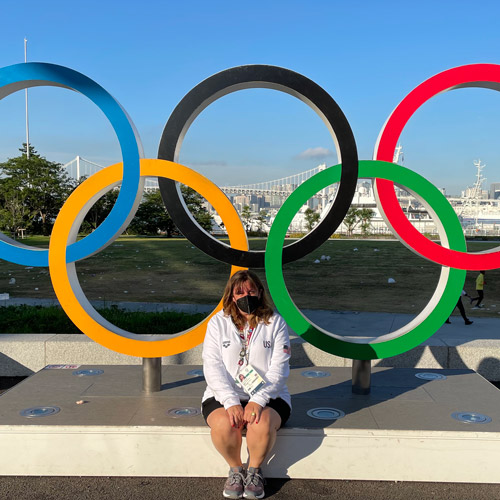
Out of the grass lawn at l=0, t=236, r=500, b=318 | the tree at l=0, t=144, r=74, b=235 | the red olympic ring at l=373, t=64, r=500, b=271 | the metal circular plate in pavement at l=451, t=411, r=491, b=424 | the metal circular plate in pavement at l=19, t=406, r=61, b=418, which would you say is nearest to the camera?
the metal circular plate in pavement at l=451, t=411, r=491, b=424

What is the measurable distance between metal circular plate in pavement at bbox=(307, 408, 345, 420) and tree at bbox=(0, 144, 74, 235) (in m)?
42.9

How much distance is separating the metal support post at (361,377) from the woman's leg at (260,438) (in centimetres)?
151

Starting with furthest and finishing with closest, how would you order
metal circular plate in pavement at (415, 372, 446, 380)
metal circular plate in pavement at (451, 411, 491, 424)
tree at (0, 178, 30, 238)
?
tree at (0, 178, 30, 238)
metal circular plate in pavement at (415, 372, 446, 380)
metal circular plate in pavement at (451, 411, 491, 424)

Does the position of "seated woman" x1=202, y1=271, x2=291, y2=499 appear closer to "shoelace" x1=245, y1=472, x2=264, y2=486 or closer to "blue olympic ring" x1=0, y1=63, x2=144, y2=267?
"shoelace" x1=245, y1=472, x2=264, y2=486

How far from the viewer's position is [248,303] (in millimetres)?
4062

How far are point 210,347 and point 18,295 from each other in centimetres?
1210

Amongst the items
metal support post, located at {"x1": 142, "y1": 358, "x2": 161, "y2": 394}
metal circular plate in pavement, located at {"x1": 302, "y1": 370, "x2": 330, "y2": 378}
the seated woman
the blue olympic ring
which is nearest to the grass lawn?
→ metal circular plate in pavement, located at {"x1": 302, "y1": 370, "x2": 330, "y2": 378}

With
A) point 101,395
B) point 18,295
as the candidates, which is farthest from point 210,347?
point 18,295

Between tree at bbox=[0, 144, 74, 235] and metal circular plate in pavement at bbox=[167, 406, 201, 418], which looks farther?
tree at bbox=[0, 144, 74, 235]

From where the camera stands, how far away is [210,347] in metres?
4.05

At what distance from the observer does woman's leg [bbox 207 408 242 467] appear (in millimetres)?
3625

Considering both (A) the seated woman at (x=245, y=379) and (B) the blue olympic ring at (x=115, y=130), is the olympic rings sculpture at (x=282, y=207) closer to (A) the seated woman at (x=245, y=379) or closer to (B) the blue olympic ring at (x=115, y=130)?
(B) the blue olympic ring at (x=115, y=130)

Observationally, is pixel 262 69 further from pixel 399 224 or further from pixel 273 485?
pixel 273 485

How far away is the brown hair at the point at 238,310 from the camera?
4.07 meters
